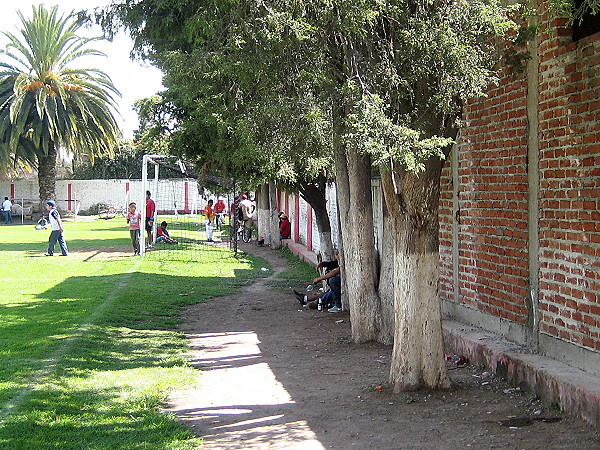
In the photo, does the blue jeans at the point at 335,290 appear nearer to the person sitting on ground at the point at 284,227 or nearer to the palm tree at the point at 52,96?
the person sitting on ground at the point at 284,227

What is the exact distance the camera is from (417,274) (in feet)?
24.8

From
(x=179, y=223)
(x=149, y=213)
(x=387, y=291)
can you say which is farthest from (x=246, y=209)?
(x=387, y=291)

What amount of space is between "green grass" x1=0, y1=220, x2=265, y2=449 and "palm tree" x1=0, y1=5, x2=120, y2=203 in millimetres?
21501

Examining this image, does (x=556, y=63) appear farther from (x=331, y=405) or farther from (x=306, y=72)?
(x=331, y=405)

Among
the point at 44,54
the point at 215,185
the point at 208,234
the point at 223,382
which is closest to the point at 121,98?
the point at 44,54

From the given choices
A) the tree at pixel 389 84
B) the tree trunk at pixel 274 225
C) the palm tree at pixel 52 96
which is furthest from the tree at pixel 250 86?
the palm tree at pixel 52 96

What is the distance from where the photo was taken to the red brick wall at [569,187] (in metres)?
7.00

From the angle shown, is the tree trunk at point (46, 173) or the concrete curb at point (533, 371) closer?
the concrete curb at point (533, 371)

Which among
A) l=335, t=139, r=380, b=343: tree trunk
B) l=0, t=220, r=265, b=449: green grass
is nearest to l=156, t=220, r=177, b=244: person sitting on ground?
l=0, t=220, r=265, b=449: green grass

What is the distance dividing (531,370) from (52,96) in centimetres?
3989

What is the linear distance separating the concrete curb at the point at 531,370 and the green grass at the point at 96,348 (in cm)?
306

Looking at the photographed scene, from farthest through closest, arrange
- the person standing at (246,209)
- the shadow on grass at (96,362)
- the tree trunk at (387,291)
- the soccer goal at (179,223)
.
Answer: the person standing at (246,209) → the soccer goal at (179,223) → the tree trunk at (387,291) → the shadow on grass at (96,362)

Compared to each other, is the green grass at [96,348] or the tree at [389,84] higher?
the tree at [389,84]

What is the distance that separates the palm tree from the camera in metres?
42.9
